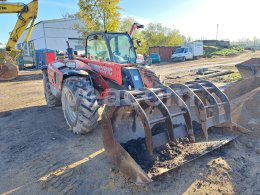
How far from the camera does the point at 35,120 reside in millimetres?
6137

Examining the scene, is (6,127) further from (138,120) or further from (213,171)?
(213,171)

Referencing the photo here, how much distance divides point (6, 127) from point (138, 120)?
381cm

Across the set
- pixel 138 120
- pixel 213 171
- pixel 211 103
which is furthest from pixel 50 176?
pixel 211 103

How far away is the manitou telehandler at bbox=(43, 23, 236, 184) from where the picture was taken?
3.14 metres

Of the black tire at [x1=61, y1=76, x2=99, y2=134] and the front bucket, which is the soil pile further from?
the black tire at [x1=61, y1=76, x2=99, y2=134]

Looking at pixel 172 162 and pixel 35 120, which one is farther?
pixel 35 120

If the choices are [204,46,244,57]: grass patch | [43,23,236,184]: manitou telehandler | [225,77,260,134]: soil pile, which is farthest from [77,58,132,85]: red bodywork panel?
[204,46,244,57]: grass patch

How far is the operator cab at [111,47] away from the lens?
5.27 metres

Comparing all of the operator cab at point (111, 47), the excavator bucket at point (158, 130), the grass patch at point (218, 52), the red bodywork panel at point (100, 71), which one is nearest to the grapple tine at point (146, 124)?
the excavator bucket at point (158, 130)

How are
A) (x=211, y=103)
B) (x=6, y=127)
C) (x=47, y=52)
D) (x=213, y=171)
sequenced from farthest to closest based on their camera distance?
(x=47, y=52)
(x=6, y=127)
(x=211, y=103)
(x=213, y=171)

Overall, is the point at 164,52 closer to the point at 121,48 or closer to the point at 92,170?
the point at 121,48

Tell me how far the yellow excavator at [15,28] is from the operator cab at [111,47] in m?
10.2

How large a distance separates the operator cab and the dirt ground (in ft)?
5.56

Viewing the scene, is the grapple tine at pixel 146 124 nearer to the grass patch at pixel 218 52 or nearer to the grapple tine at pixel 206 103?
the grapple tine at pixel 206 103
